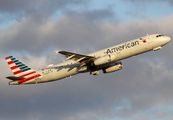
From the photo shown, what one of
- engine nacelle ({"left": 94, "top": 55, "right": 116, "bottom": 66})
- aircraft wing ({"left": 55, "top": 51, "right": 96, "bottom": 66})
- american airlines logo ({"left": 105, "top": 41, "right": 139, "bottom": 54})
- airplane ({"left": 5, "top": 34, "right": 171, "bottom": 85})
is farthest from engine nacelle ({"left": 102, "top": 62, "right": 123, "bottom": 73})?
engine nacelle ({"left": 94, "top": 55, "right": 116, "bottom": 66})

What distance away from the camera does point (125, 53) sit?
58.1m

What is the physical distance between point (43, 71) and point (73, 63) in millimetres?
7117

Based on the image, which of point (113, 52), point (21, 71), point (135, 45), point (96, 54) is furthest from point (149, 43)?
point (21, 71)

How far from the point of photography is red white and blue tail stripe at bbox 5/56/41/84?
201ft

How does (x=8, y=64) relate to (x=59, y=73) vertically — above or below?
above

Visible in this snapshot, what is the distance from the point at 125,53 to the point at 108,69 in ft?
26.6

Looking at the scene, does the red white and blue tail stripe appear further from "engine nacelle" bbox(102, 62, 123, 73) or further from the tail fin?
"engine nacelle" bbox(102, 62, 123, 73)

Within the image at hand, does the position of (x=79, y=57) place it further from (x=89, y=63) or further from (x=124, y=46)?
(x=124, y=46)

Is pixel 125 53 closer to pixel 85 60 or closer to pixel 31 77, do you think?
pixel 85 60

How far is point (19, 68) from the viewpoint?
208 feet

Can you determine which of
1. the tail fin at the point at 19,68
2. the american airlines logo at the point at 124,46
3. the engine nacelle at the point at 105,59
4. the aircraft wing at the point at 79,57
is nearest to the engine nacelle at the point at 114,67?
the american airlines logo at the point at 124,46

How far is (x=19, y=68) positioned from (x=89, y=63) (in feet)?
54.5

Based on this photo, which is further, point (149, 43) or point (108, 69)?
point (108, 69)

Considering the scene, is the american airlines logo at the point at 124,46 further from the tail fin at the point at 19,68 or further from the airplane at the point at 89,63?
the tail fin at the point at 19,68
